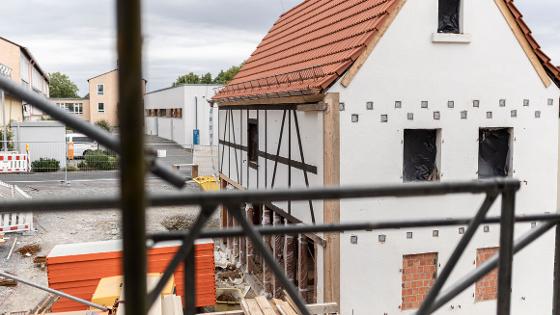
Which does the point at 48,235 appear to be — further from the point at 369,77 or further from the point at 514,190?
the point at 514,190

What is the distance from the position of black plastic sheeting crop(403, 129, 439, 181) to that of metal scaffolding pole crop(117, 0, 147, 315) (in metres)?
9.17

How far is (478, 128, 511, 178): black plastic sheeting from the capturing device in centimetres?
1024

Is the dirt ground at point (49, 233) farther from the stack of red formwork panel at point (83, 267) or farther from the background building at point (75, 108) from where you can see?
the background building at point (75, 108)

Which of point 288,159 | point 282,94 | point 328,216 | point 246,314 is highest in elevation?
point 282,94

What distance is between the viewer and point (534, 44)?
10.3 metres

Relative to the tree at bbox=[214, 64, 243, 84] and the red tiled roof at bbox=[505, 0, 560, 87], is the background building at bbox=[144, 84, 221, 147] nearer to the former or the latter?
the red tiled roof at bbox=[505, 0, 560, 87]

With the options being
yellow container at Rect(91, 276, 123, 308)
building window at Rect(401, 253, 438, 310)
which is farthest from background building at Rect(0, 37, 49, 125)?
building window at Rect(401, 253, 438, 310)

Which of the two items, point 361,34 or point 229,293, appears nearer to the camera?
point 361,34

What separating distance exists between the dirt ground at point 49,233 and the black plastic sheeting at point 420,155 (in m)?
4.65

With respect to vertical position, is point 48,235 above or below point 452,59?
below

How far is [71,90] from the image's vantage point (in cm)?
7112

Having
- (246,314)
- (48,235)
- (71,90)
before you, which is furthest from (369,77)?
(71,90)

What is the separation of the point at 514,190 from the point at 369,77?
7583mm

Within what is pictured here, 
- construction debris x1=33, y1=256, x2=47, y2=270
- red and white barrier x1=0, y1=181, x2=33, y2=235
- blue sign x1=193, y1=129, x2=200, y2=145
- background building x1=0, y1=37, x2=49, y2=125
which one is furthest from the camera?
blue sign x1=193, y1=129, x2=200, y2=145
